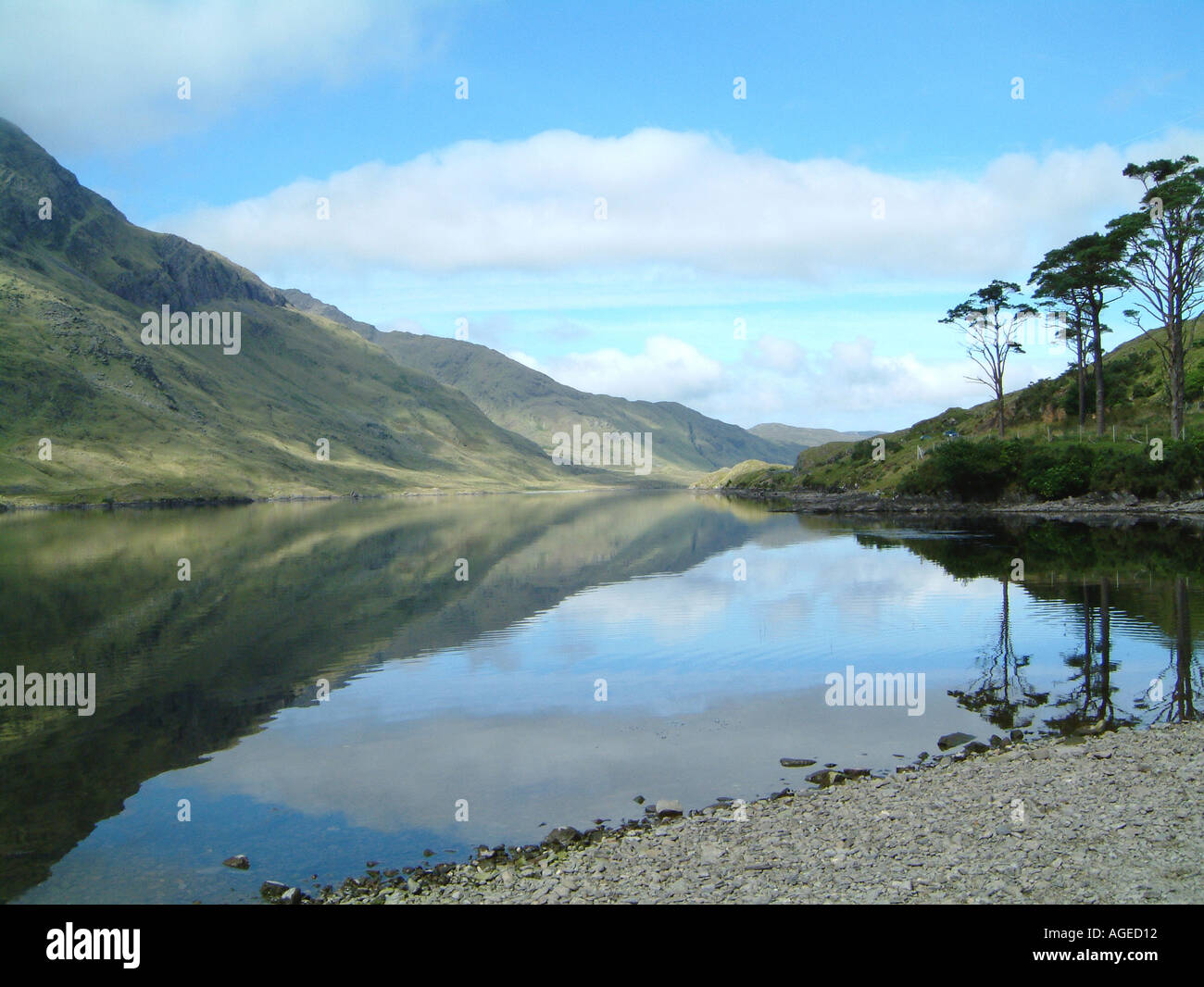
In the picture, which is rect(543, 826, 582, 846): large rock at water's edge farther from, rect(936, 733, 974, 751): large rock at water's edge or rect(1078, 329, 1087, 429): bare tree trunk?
rect(1078, 329, 1087, 429): bare tree trunk

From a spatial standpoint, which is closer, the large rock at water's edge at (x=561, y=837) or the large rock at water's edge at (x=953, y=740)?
the large rock at water's edge at (x=561, y=837)

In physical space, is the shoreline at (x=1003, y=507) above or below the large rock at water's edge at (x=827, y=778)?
above

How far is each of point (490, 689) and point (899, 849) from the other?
1728 cm

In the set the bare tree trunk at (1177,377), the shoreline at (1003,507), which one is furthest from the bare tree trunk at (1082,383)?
the bare tree trunk at (1177,377)

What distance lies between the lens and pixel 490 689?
28859mm

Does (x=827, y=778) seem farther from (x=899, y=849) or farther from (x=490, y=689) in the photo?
(x=490, y=689)

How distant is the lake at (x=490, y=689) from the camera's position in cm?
1770

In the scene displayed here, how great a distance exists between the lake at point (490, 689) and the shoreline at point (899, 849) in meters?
1.48

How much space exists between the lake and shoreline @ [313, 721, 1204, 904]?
1484 millimetres

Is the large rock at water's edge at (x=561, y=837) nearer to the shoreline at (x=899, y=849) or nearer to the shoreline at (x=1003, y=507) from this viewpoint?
the shoreline at (x=899, y=849)

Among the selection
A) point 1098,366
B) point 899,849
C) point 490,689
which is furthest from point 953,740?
point 1098,366

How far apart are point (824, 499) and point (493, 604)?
10498 cm
